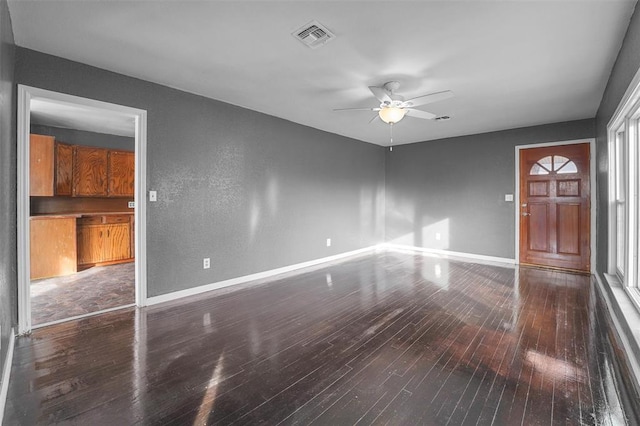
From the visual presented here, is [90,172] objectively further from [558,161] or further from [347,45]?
[558,161]

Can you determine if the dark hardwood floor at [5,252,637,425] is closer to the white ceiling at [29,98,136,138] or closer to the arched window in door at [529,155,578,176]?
the arched window in door at [529,155,578,176]

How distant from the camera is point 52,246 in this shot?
4418 millimetres

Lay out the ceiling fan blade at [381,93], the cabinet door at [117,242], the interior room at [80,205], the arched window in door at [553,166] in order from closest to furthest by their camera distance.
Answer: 1. the ceiling fan blade at [381,93]
2. the interior room at [80,205]
3. the arched window in door at [553,166]
4. the cabinet door at [117,242]

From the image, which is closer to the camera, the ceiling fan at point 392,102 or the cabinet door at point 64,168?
the ceiling fan at point 392,102

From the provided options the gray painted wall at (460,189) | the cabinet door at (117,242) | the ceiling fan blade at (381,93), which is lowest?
the cabinet door at (117,242)

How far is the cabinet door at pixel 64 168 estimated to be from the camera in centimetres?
476

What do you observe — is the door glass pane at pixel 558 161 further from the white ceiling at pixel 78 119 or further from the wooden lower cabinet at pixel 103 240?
the wooden lower cabinet at pixel 103 240

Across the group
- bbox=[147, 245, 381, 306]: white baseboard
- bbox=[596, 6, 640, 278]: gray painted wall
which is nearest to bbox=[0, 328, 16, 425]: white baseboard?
bbox=[147, 245, 381, 306]: white baseboard

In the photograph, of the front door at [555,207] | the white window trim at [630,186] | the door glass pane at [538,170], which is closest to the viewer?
the white window trim at [630,186]

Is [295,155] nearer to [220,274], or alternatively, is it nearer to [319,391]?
[220,274]

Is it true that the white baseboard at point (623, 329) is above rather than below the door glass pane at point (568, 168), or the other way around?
below

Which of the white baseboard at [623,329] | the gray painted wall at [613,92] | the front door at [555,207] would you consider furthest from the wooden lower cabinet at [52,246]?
the front door at [555,207]

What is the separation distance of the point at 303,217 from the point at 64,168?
389cm

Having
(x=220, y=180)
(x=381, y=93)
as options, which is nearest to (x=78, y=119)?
(x=220, y=180)
